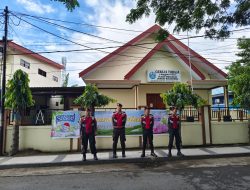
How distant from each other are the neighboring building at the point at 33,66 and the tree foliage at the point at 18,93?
11.0m

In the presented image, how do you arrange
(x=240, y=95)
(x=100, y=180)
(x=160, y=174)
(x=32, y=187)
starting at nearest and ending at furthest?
(x=32, y=187) < (x=100, y=180) < (x=160, y=174) < (x=240, y=95)

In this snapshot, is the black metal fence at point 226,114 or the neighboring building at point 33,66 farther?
the neighboring building at point 33,66

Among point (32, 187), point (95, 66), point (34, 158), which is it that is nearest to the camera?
point (32, 187)

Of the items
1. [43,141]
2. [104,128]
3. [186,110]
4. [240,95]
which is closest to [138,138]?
[104,128]

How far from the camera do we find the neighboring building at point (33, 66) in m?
22.7

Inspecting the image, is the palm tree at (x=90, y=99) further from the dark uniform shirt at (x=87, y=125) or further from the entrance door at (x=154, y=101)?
the entrance door at (x=154, y=101)

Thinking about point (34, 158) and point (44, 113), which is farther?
point (44, 113)

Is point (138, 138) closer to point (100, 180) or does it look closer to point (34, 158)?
point (34, 158)

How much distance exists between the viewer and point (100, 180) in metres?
6.23

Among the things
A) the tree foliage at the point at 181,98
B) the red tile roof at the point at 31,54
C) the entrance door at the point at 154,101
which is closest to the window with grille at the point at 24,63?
the red tile roof at the point at 31,54

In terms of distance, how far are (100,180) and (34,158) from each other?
3945 mm

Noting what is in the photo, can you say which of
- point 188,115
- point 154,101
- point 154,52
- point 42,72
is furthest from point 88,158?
point 42,72

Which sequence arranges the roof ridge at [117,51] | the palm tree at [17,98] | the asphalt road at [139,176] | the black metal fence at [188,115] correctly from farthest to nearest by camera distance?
the roof ridge at [117,51], the black metal fence at [188,115], the palm tree at [17,98], the asphalt road at [139,176]

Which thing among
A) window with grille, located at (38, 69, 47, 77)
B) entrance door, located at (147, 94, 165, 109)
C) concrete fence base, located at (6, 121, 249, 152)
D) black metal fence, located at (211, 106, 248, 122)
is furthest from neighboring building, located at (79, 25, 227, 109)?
window with grille, located at (38, 69, 47, 77)
